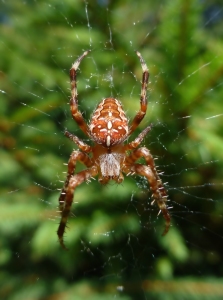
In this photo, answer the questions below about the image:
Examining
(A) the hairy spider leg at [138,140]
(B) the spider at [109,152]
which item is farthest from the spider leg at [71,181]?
(A) the hairy spider leg at [138,140]

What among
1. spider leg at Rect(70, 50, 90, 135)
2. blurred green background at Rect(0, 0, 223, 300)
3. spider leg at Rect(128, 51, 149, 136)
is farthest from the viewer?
spider leg at Rect(70, 50, 90, 135)

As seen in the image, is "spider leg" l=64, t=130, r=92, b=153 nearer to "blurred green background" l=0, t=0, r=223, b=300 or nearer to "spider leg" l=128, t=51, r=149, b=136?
"blurred green background" l=0, t=0, r=223, b=300

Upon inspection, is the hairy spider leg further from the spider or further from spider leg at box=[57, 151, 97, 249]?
spider leg at box=[57, 151, 97, 249]

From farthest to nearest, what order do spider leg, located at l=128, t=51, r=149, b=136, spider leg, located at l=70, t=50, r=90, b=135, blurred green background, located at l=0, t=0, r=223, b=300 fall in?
spider leg, located at l=70, t=50, r=90, b=135
spider leg, located at l=128, t=51, r=149, b=136
blurred green background, located at l=0, t=0, r=223, b=300

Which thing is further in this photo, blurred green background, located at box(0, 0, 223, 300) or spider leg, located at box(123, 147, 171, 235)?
spider leg, located at box(123, 147, 171, 235)

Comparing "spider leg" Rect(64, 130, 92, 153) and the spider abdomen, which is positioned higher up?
the spider abdomen

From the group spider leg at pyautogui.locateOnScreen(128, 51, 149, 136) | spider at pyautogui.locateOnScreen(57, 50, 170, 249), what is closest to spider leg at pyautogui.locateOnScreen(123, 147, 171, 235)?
spider at pyautogui.locateOnScreen(57, 50, 170, 249)
